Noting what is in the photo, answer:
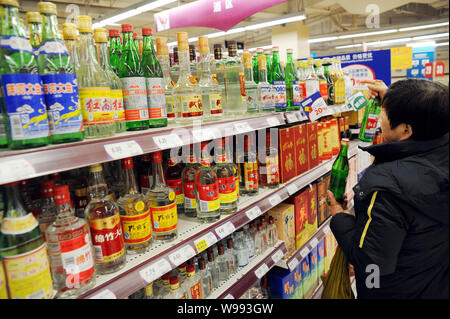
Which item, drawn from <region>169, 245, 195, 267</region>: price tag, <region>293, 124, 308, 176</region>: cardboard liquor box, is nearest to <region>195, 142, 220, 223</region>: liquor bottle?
<region>169, 245, 195, 267</region>: price tag

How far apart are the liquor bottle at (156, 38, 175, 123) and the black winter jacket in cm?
94

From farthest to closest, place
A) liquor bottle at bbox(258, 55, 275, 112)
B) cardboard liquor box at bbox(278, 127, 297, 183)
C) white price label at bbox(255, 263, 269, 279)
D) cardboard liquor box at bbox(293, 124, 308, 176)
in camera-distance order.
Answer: cardboard liquor box at bbox(293, 124, 308, 176) → cardboard liquor box at bbox(278, 127, 297, 183) → liquor bottle at bbox(258, 55, 275, 112) → white price label at bbox(255, 263, 269, 279)

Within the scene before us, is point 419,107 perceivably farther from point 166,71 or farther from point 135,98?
point 166,71

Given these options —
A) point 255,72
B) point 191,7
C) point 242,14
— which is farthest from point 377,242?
point 191,7

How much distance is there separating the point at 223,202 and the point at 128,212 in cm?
53

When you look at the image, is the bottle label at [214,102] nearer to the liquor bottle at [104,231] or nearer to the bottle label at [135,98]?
the bottle label at [135,98]

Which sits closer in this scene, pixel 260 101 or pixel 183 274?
pixel 183 274

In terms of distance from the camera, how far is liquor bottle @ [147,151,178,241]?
1.27 metres

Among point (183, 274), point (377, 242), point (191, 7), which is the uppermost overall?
point (191, 7)

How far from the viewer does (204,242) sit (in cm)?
133

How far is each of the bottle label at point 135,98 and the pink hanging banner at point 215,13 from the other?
3.82m

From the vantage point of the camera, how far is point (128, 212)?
3.85 feet

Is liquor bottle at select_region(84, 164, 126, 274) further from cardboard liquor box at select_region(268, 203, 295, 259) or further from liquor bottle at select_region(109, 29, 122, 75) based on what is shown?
cardboard liquor box at select_region(268, 203, 295, 259)

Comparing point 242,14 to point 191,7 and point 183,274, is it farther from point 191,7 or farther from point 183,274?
point 183,274
